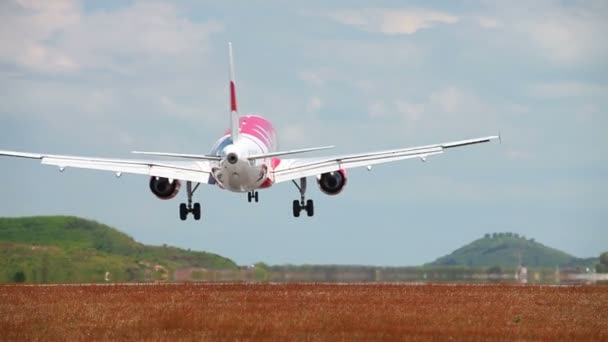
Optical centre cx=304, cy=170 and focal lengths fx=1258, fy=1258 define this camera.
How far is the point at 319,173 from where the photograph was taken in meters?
74.4

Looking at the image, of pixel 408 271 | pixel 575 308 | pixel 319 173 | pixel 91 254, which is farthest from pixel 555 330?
pixel 91 254

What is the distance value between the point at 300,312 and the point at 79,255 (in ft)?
99.5

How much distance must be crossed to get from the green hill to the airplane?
148 inches

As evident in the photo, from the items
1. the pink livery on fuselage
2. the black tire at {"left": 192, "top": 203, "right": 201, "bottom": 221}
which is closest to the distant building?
the pink livery on fuselage

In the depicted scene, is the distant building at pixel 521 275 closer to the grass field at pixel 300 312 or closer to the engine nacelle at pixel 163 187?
the grass field at pixel 300 312

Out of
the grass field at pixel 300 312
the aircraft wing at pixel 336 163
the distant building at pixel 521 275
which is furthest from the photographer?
the aircraft wing at pixel 336 163

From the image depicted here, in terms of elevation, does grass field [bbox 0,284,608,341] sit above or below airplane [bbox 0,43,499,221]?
below

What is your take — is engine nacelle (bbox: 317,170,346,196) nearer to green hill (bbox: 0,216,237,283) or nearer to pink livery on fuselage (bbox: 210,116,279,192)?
pink livery on fuselage (bbox: 210,116,279,192)

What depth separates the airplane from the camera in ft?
223

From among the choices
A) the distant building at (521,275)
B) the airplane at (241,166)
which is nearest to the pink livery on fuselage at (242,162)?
the airplane at (241,166)

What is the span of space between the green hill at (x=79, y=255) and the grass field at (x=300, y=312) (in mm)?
5969

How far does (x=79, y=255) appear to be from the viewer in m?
73.6

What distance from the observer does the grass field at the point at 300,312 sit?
132 ft

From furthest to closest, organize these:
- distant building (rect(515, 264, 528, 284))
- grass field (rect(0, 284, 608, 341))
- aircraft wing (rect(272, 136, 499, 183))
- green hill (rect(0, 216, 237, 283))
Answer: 1. aircraft wing (rect(272, 136, 499, 183))
2. green hill (rect(0, 216, 237, 283))
3. distant building (rect(515, 264, 528, 284))
4. grass field (rect(0, 284, 608, 341))
